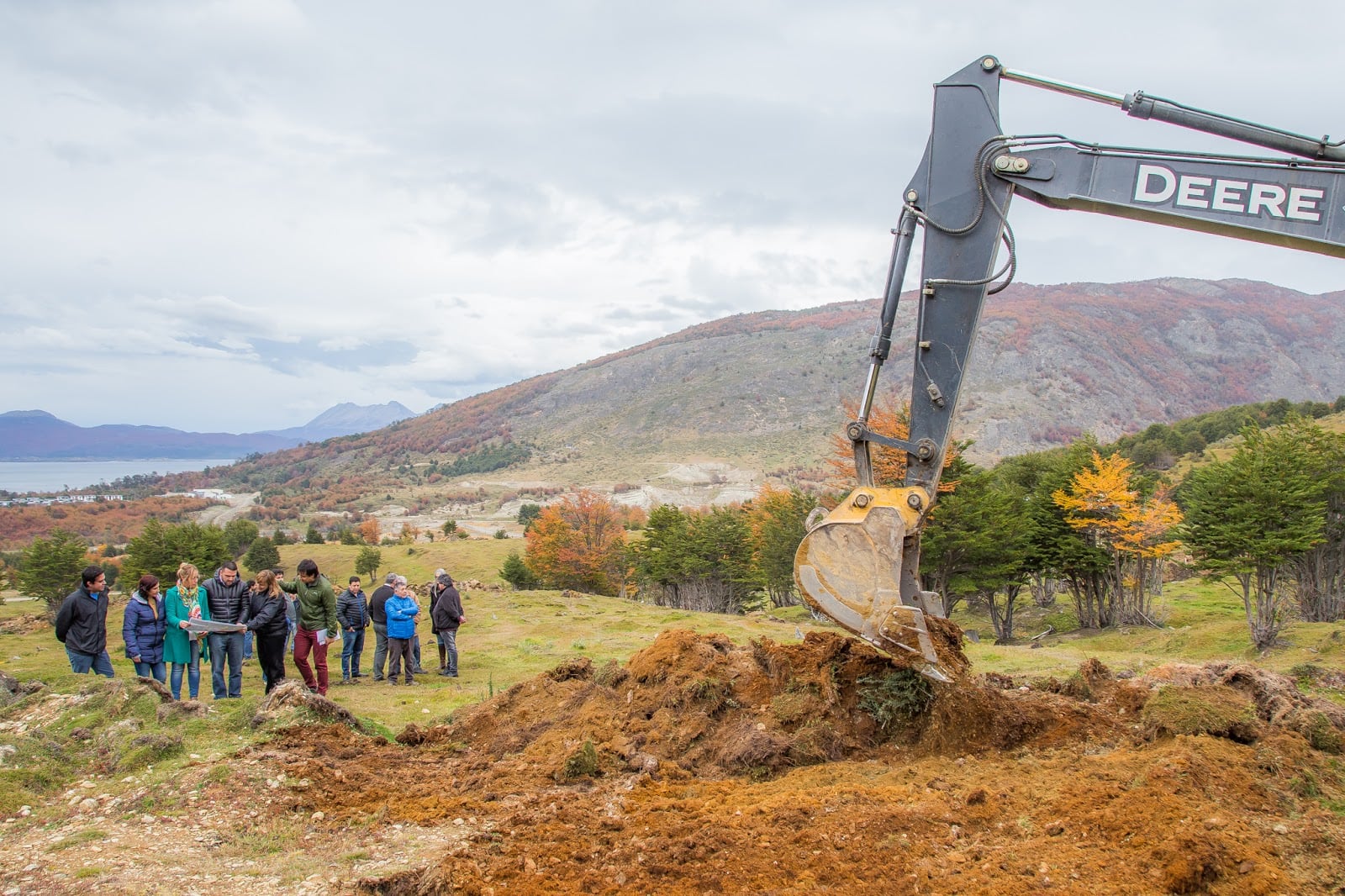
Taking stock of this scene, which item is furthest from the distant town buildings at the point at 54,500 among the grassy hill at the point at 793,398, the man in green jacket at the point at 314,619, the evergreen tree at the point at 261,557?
the man in green jacket at the point at 314,619

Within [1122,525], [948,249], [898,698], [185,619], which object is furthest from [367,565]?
[948,249]

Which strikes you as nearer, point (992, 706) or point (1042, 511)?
point (992, 706)

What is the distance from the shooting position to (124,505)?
10775 cm

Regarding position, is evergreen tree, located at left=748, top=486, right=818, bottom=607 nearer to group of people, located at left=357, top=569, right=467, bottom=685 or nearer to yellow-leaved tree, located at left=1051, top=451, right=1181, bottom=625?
yellow-leaved tree, located at left=1051, top=451, right=1181, bottom=625

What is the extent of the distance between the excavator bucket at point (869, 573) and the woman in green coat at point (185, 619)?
7961mm

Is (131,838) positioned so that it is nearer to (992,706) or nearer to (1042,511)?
(992,706)

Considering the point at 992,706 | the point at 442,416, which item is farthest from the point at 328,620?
the point at 442,416

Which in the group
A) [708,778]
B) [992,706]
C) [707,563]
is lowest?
[707,563]

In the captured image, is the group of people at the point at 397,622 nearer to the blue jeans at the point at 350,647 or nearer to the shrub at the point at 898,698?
the blue jeans at the point at 350,647

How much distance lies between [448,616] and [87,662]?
478 cm

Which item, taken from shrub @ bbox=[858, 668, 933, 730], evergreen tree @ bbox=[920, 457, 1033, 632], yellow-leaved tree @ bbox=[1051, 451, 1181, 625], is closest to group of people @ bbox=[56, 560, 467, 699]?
shrub @ bbox=[858, 668, 933, 730]

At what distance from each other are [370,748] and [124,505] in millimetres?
126130

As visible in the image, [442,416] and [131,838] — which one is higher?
[442,416]

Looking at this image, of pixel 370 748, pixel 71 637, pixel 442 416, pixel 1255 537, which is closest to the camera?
pixel 370 748
